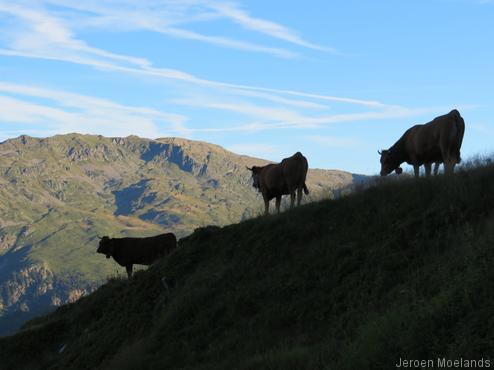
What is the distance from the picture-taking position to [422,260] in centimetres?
1404

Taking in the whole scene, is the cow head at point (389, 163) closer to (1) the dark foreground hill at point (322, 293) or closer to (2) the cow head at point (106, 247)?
(1) the dark foreground hill at point (322, 293)

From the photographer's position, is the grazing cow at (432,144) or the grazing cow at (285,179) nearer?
the grazing cow at (432,144)

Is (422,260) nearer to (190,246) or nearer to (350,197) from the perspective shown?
(350,197)

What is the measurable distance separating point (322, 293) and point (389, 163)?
34.8 ft

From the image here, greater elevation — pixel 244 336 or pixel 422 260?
pixel 422 260

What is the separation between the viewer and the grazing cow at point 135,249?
3272 cm

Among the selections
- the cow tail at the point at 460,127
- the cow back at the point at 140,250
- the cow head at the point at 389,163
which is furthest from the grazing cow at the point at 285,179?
the cow back at the point at 140,250

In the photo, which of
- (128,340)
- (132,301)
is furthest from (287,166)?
(128,340)

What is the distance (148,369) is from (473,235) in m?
8.40

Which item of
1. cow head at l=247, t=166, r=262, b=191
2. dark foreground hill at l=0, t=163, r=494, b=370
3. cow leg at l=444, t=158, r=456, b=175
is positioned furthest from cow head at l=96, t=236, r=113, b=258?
cow leg at l=444, t=158, r=456, b=175

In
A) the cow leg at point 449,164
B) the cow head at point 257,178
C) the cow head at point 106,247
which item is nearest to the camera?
the cow leg at point 449,164

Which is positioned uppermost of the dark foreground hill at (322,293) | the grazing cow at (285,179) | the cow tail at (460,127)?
the cow tail at (460,127)

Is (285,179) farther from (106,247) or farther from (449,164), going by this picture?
(106,247)

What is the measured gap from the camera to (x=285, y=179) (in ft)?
84.6
